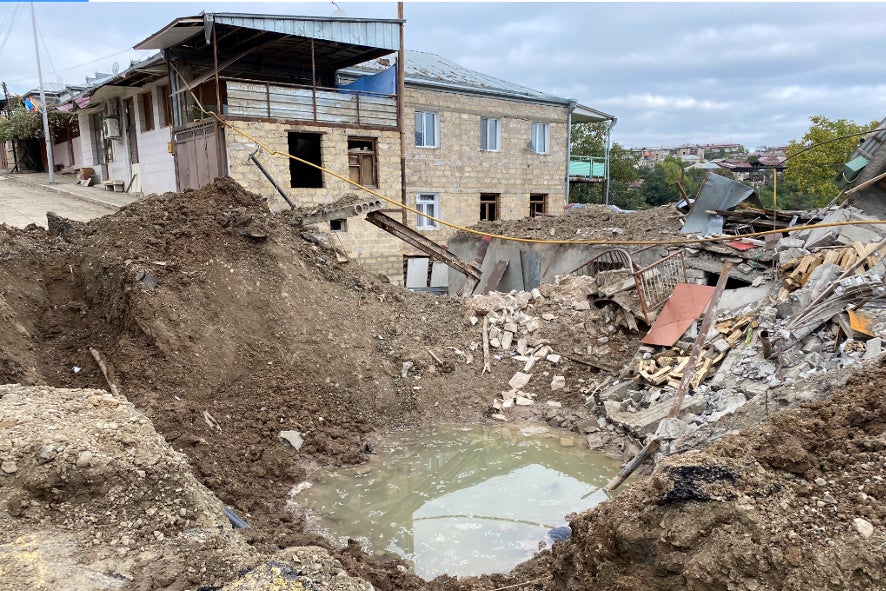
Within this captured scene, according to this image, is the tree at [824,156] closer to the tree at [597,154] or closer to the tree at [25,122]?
the tree at [597,154]

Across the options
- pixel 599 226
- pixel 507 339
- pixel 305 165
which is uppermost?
pixel 305 165

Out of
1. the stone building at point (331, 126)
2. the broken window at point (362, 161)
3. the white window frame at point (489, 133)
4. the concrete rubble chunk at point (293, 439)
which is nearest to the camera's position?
the concrete rubble chunk at point (293, 439)

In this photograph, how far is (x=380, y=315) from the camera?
10.4 metres

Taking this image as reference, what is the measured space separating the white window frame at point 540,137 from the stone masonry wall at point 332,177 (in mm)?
7981

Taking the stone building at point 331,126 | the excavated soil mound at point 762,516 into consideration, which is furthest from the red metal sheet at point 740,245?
the stone building at point 331,126

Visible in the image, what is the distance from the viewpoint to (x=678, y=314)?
9.50 m

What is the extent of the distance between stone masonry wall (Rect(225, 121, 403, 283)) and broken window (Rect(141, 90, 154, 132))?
6.45m

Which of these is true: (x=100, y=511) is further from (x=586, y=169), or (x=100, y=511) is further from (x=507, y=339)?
(x=586, y=169)

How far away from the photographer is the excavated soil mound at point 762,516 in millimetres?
2636

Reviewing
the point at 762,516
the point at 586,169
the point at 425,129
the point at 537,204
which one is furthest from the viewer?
the point at 586,169

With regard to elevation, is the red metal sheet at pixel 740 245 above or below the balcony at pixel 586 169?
below

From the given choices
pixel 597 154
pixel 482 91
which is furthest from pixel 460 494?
pixel 597 154

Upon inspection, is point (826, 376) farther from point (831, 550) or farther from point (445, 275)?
point (445, 275)

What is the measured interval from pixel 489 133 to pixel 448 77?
2.60m
